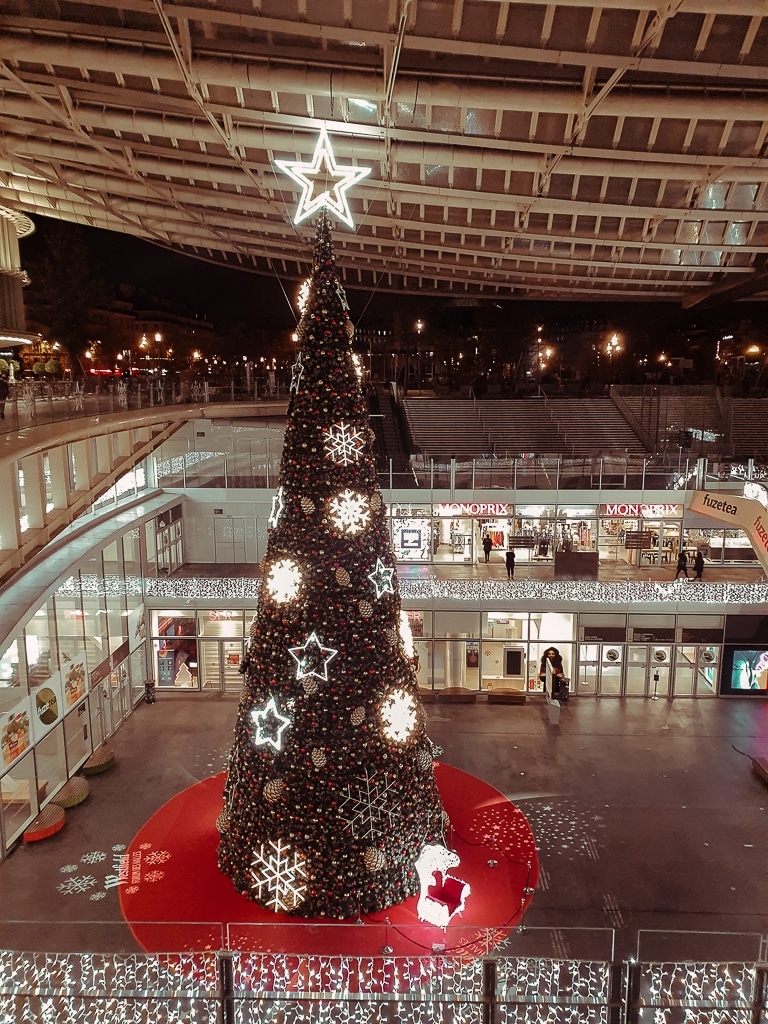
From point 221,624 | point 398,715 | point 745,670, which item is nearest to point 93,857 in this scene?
point 398,715

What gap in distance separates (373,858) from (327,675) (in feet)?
7.63

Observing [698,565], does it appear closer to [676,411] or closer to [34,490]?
[34,490]

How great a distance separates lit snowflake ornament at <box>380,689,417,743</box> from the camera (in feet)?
26.0

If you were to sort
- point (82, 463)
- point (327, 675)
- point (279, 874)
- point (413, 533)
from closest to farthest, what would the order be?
point (327, 675) < point (279, 874) < point (82, 463) < point (413, 533)

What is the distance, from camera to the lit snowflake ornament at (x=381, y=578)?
7.78 meters

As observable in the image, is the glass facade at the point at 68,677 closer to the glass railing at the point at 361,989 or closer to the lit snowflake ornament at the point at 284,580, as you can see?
the lit snowflake ornament at the point at 284,580

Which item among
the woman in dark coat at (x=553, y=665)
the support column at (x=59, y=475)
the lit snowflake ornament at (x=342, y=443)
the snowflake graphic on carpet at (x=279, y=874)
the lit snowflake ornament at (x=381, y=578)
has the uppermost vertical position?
the lit snowflake ornament at (x=342, y=443)

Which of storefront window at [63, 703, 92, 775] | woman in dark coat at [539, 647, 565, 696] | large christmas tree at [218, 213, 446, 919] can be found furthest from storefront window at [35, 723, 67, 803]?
woman in dark coat at [539, 647, 565, 696]

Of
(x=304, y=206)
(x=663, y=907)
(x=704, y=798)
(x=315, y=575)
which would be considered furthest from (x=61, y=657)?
(x=704, y=798)

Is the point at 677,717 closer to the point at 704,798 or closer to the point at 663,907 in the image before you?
the point at 704,798

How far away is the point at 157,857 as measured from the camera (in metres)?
9.78

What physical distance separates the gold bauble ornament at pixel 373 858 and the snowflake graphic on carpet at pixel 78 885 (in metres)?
4.37

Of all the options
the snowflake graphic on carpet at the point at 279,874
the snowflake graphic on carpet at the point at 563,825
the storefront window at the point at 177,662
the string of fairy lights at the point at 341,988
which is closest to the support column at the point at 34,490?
the storefront window at the point at 177,662

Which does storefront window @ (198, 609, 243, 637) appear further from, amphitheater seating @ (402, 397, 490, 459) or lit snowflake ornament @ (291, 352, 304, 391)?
amphitheater seating @ (402, 397, 490, 459)
